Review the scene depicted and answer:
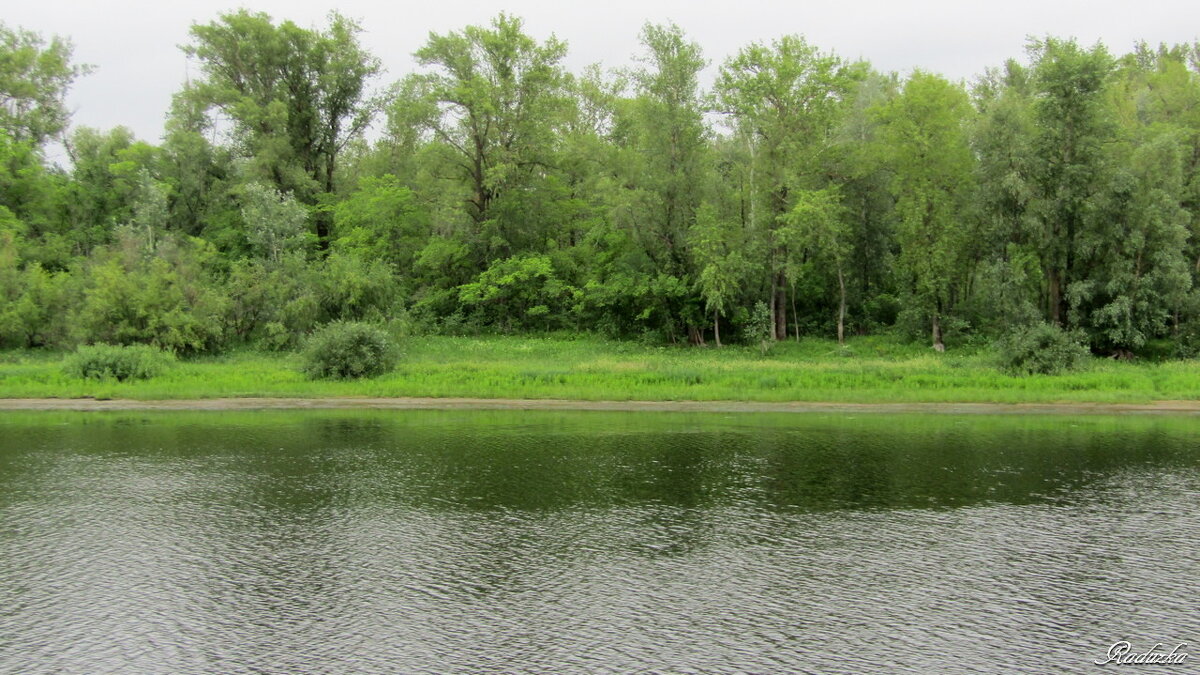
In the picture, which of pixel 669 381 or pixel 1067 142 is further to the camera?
pixel 1067 142

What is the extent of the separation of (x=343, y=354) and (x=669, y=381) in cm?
1536

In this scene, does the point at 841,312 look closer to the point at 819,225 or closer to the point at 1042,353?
the point at 819,225

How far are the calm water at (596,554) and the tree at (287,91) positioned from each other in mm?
40857

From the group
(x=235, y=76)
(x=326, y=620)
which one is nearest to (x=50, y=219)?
(x=235, y=76)

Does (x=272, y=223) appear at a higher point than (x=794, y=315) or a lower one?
higher

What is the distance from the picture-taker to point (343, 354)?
3994 centimetres

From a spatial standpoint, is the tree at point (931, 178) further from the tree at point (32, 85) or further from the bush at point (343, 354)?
the tree at point (32, 85)

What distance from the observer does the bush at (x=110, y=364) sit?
39594 mm

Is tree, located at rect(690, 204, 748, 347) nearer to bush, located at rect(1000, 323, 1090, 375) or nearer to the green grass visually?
the green grass

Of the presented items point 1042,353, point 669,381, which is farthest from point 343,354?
point 1042,353

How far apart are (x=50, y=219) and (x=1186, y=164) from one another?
74.3 m

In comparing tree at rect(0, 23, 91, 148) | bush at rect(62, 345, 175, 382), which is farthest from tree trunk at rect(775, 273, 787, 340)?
tree at rect(0, 23, 91, 148)

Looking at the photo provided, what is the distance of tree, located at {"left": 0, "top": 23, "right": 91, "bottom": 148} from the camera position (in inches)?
2574

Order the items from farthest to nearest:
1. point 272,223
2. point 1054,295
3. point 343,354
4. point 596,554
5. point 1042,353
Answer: point 272,223 → point 1054,295 → point 343,354 → point 1042,353 → point 596,554
